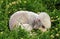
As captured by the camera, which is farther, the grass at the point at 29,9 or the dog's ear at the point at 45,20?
the dog's ear at the point at 45,20

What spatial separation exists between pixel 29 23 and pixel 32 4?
0.87 metres

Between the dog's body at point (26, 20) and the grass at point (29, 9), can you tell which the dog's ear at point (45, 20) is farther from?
the grass at point (29, 9)

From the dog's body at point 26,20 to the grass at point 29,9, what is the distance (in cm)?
14

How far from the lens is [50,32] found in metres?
5.85

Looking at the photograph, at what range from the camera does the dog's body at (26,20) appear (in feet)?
19.6

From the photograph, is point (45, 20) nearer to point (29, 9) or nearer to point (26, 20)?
point (26, 20)

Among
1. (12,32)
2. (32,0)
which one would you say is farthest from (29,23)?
(32,0)

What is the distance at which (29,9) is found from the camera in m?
6.80

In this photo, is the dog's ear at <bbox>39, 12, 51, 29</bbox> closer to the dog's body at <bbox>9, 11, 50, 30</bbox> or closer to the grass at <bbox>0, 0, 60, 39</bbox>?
the dog's body at <bbox>9, 11, 50, 30</bbox>

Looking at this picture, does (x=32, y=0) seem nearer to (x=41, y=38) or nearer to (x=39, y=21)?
(x=39, y=21)

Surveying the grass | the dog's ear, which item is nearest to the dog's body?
the dog's ear

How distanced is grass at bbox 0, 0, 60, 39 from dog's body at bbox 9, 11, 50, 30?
0.14 meters

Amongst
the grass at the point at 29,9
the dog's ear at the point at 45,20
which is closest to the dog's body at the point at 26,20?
the dog's ear at the point at 45,20

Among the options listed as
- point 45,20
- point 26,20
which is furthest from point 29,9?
point 45,20
